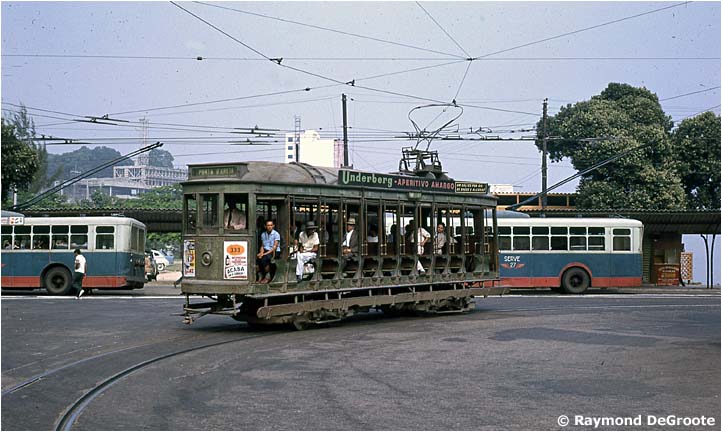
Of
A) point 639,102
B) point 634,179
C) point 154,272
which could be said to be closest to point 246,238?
point 154,272

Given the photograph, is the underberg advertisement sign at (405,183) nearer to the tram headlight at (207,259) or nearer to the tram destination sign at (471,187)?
the tram destination sign at (471,187)

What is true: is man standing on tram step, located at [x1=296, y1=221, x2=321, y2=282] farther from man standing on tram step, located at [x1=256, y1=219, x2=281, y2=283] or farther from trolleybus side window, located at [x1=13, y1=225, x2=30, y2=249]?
trolleybus side window, located at [x1=13, y1=225, x2=30, y2=249]

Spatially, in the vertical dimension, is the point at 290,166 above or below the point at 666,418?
above

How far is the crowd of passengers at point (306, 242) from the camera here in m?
16.7

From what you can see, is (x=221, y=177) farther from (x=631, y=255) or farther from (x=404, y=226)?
(x=631, y=255)

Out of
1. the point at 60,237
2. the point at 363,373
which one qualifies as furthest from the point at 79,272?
the point at 363,373

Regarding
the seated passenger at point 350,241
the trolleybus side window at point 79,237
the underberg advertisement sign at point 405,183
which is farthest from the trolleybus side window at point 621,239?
the trolleybus side window at point 79,237

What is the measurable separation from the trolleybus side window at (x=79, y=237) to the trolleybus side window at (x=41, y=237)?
2.45ft

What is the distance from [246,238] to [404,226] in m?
4.80

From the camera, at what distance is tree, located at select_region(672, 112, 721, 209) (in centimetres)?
5072

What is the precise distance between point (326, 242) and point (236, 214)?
232 cm

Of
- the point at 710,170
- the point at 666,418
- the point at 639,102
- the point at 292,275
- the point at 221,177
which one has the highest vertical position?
the point at 639,102

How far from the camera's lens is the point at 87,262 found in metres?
29.6

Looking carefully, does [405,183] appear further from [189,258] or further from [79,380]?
[79,380]
